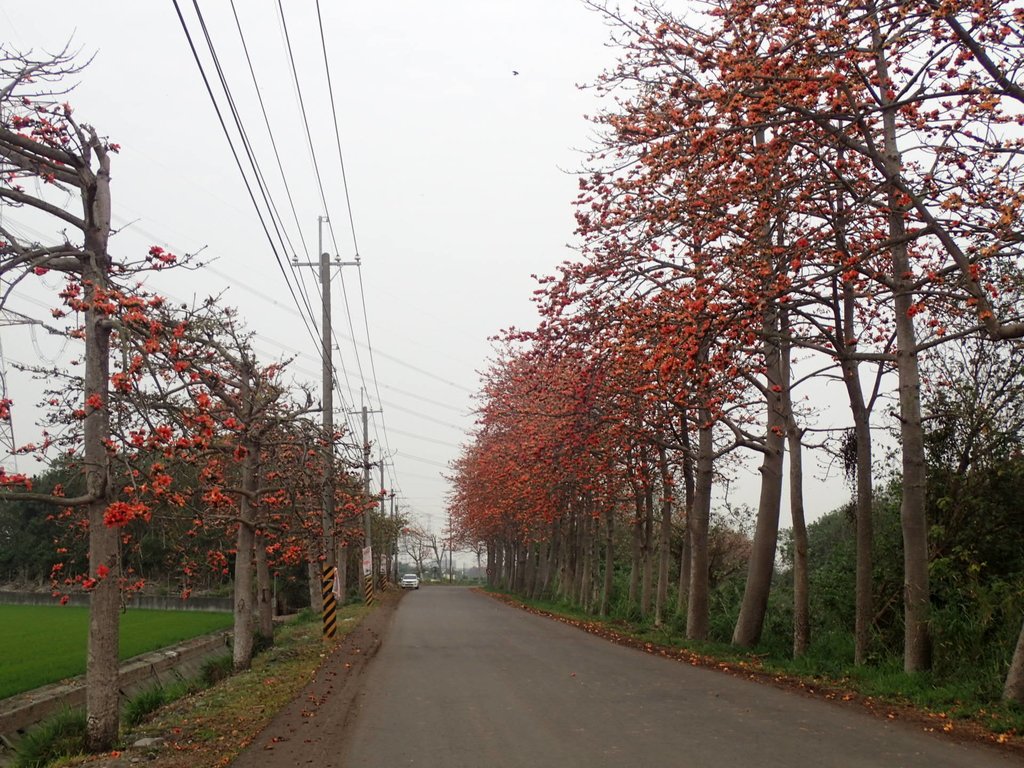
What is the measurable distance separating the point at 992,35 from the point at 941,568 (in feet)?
28.7

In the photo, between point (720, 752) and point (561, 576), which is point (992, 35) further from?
point (561, 576)

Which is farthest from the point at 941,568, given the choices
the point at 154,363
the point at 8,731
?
the point at 8,731

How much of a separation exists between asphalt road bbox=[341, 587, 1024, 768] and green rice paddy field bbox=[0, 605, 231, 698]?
11.8 meters

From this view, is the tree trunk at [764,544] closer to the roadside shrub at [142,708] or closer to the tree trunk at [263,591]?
the roadside shrub at [142,708]

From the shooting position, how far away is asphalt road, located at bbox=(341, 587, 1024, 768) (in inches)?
320

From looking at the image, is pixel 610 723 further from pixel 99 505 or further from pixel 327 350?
pixel 327 350

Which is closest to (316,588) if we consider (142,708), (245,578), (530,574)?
(245,578)

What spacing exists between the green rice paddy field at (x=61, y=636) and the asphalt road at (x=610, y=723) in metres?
11.8

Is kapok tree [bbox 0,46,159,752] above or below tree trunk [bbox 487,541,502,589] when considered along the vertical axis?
above

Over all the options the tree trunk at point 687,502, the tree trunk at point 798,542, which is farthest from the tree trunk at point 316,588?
the tree trunk at point 798,542

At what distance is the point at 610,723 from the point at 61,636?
29.5 meters

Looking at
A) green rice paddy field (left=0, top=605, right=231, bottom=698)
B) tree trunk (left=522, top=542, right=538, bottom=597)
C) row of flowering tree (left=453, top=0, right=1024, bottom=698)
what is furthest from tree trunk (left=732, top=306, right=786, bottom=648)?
tree trunk (left=522, top=542, right=538, bottom=597)

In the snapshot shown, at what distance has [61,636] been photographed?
1309 inches

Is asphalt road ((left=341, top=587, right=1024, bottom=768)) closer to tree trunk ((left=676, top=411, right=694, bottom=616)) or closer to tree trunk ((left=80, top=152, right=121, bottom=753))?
tree trunk ((left=80, top=152, right=121, bottom=753))
